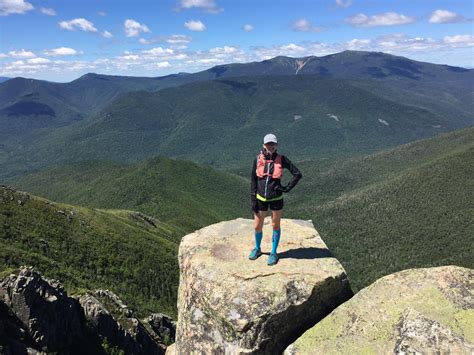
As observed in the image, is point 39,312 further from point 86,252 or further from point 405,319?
point 86,252

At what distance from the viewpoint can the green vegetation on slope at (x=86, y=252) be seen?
261 feet

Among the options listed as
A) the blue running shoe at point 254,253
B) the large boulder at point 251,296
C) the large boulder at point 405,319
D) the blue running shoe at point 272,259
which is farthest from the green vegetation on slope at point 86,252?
the large boulder at point 405,319

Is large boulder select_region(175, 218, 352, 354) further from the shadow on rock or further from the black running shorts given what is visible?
the black running shorts

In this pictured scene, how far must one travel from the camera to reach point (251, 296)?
21703 millimetres

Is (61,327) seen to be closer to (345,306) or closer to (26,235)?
(345,306)

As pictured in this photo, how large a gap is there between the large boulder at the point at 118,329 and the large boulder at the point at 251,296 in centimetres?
2326

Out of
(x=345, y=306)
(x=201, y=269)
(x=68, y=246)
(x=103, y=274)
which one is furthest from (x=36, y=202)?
(x=345, y=306)

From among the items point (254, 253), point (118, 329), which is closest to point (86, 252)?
point (118, 329)

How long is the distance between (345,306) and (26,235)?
87.1 metres

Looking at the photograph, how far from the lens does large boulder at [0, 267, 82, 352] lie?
37844 mm

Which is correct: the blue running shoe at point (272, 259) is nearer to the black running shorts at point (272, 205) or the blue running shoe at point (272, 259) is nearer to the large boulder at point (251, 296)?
the large boulder at point (251, 296)

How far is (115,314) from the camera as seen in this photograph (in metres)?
52.8

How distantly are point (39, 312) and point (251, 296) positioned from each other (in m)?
28.2

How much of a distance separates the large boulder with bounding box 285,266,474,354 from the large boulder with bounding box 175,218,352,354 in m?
1.55
